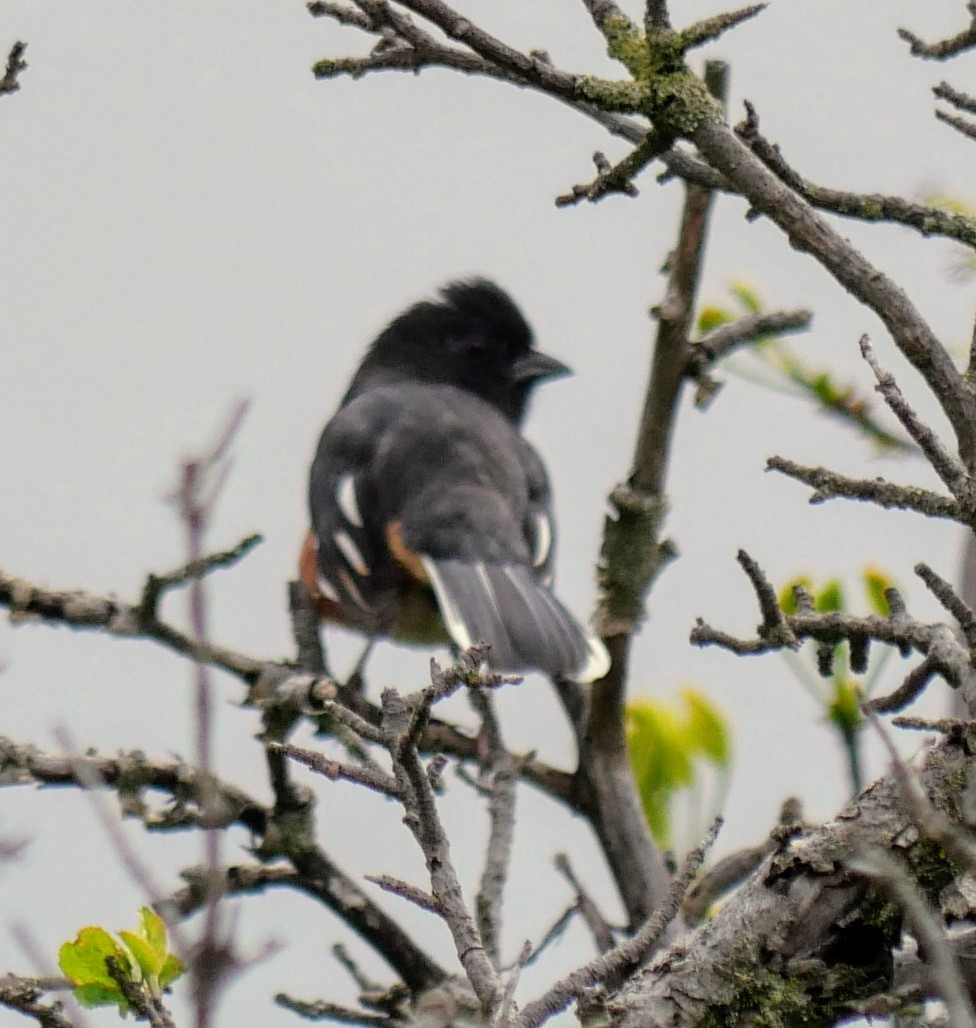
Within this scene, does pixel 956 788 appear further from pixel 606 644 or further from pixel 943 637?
pixel 606 644

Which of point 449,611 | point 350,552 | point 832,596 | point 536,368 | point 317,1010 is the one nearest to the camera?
point 317,1010

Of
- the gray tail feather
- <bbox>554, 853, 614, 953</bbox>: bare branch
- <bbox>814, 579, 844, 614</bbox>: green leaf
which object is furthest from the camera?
the gray tail feather

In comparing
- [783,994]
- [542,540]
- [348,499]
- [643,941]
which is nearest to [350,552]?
[348,499]

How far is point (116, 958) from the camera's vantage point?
185 cm

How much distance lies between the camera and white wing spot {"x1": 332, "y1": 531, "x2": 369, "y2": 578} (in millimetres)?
5301

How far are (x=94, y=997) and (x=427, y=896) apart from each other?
614 millimetres

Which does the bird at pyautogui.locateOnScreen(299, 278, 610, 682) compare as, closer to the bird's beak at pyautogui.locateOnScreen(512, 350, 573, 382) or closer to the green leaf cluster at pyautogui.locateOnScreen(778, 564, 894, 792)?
the bird's beak at pyautogui.locateOnScreen(512, 350, 573, 382)

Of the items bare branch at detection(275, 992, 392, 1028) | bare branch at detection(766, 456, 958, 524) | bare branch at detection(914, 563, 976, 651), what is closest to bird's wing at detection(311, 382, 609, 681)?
bare branch at detection(275, 992, 392, 1028)

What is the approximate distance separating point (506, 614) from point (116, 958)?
3.03 metres

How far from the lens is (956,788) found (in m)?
1.64

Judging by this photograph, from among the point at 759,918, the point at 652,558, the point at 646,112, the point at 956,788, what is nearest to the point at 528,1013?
the point at 759,918

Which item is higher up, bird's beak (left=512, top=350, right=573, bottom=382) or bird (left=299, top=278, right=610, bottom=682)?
bird's beak (left=512, top=350, right=573, bottom=382)

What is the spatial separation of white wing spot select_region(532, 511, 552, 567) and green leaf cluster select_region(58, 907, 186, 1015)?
344 cm

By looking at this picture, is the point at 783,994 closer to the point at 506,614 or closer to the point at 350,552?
the point at 506,614
